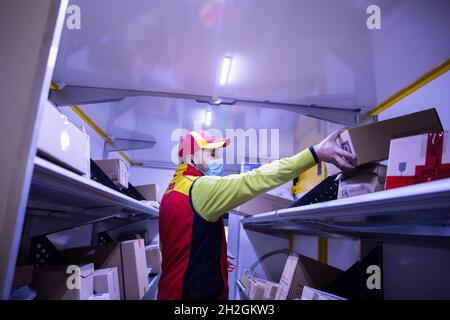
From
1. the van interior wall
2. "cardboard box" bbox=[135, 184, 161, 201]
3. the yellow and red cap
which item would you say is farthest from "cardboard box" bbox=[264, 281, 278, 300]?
"cardboard box" bbox=[135, 184, 161, 201]

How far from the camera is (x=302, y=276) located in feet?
4.02

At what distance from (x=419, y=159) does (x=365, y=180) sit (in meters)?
0.27

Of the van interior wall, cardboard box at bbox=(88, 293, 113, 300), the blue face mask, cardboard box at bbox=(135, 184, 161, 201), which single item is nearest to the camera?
the van interior wall

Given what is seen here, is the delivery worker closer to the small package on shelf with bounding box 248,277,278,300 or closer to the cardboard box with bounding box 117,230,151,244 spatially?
the small package on shelf with bounding box 248,277,278,300

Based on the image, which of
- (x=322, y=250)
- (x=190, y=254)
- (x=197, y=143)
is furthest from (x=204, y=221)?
(x=322, y=250)

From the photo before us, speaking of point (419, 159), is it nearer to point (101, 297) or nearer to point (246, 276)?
point (101, 297)

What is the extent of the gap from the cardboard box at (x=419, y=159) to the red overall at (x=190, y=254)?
89cm

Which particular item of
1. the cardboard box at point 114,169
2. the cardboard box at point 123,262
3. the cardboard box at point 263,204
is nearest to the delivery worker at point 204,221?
the cardboard box at point 123,262

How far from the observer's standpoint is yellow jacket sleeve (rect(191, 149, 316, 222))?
3.98 ft

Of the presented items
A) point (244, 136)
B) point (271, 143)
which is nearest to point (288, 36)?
point (244, 136)

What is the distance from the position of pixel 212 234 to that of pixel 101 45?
1.16 m

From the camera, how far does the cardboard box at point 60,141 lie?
0.63 m

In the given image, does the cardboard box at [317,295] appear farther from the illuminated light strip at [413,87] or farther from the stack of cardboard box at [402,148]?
the illuminated light strip at [413,87]

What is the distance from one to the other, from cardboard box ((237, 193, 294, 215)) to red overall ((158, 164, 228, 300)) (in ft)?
2.70
